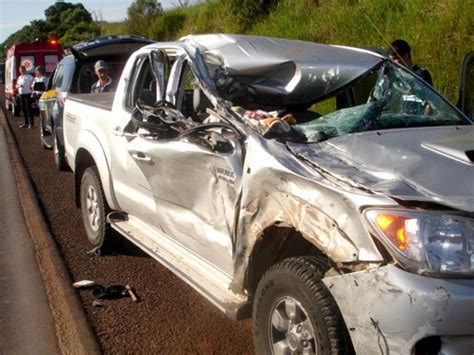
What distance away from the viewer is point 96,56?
9977 millimetres

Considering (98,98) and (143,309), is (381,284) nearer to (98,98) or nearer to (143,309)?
(143,309)

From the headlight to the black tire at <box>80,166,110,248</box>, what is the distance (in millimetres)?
3748

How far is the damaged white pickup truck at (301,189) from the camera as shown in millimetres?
2637

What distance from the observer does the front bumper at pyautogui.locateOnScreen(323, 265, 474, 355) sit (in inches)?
99.3

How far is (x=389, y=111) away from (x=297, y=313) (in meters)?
1.63

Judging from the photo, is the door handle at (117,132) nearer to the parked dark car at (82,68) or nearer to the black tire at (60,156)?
the parked dark car at (82,68)

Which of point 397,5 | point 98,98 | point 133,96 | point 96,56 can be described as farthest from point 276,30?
point 133,96

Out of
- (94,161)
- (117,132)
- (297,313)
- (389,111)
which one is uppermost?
(389,111)

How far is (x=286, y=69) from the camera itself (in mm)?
4512

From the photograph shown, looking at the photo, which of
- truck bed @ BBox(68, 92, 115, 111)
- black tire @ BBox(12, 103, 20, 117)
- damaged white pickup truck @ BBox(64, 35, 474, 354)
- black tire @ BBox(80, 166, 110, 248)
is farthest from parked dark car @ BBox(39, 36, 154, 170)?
black tire @ BBox(12, 103, 20, 117)

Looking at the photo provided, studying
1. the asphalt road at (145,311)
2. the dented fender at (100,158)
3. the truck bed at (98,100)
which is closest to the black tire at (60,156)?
the asphalt road at (145,311)

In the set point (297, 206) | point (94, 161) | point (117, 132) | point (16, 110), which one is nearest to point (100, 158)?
point (94, 161)

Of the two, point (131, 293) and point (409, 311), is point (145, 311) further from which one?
point (409, 311)

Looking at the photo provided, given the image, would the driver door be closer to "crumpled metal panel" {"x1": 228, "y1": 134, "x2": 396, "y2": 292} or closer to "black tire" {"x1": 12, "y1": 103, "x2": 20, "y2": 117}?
"crumpled metal panel" {"x1": 228, "y1": 134, "x2": 396, "y2": 292}
